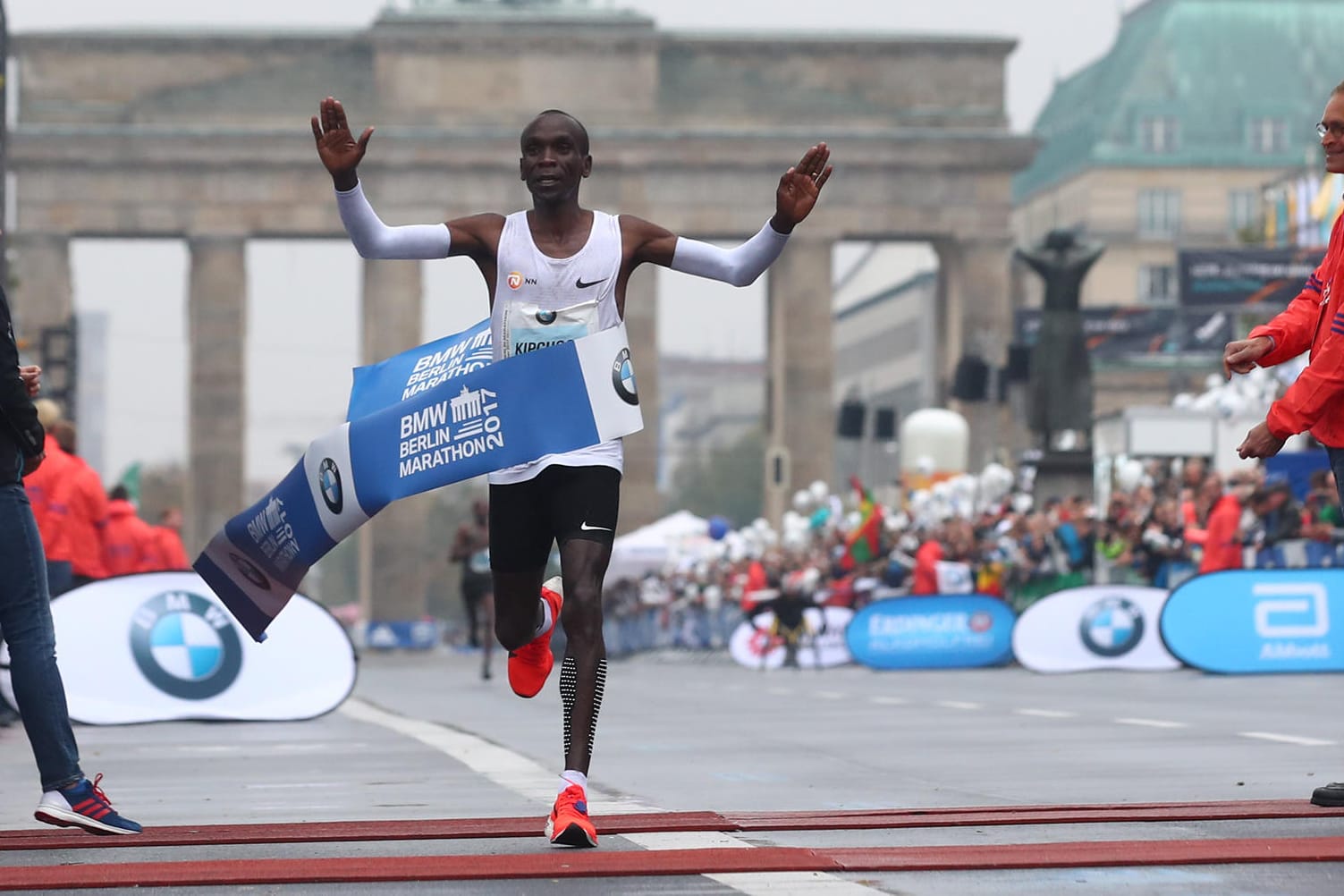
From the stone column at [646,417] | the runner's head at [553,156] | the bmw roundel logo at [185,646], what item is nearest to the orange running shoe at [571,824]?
Result: the runner's head at [553,156]

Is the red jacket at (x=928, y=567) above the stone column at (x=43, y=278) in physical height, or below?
below

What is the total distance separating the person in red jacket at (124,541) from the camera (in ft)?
59.4

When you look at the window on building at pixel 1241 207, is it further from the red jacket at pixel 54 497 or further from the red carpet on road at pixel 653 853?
the red carpet on road at pixel 653 853

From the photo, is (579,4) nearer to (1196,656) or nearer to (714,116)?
(714,116)

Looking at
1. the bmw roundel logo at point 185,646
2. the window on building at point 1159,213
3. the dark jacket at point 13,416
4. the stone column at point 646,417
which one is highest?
the window on building at point 1159,213

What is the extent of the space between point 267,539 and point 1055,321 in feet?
90.5

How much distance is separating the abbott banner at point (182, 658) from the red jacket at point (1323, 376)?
8.08 meters

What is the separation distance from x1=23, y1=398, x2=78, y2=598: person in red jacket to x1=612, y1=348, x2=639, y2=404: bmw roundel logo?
8444 millimetres

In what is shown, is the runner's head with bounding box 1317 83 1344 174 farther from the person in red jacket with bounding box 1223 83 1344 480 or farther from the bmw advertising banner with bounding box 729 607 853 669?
the bmw advertising banner with bounding box 729 607 853 669

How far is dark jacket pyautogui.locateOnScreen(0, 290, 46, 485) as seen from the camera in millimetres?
8109

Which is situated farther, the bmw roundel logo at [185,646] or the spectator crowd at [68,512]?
the spectator crowd at [68,512]

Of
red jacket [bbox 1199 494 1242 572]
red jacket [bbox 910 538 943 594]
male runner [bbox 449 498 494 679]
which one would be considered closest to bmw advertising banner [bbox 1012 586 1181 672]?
red jacket [bbox 1199 494 1242 572]

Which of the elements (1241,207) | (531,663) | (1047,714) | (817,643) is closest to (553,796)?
(531,663)

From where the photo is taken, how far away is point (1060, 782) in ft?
33.3
